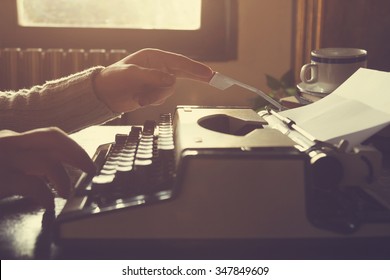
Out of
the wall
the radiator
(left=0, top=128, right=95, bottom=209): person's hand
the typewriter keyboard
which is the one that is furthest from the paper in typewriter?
the radiator

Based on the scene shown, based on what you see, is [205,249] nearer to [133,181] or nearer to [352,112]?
[133,181]

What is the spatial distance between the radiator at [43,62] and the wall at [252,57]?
0.86 ft

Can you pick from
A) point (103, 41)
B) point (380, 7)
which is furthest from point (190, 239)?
point (103, 41)

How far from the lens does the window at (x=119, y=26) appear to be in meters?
2.19

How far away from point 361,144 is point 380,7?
105 centimetres

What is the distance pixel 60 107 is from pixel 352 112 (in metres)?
0.53

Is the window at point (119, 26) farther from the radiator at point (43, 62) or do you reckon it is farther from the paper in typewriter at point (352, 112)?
the paper in typewriter at point (352, 112)

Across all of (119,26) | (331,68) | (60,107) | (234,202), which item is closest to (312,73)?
(331,68)

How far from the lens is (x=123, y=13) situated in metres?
2.22

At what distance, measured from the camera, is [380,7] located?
1.62 meters

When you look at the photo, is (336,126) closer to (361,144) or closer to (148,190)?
(361,144)

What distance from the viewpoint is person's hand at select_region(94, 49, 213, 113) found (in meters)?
0.91

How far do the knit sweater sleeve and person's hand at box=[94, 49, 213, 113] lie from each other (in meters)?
0.02

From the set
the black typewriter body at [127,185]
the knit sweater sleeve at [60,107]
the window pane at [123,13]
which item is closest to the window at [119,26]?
the window pane at [123,13]
